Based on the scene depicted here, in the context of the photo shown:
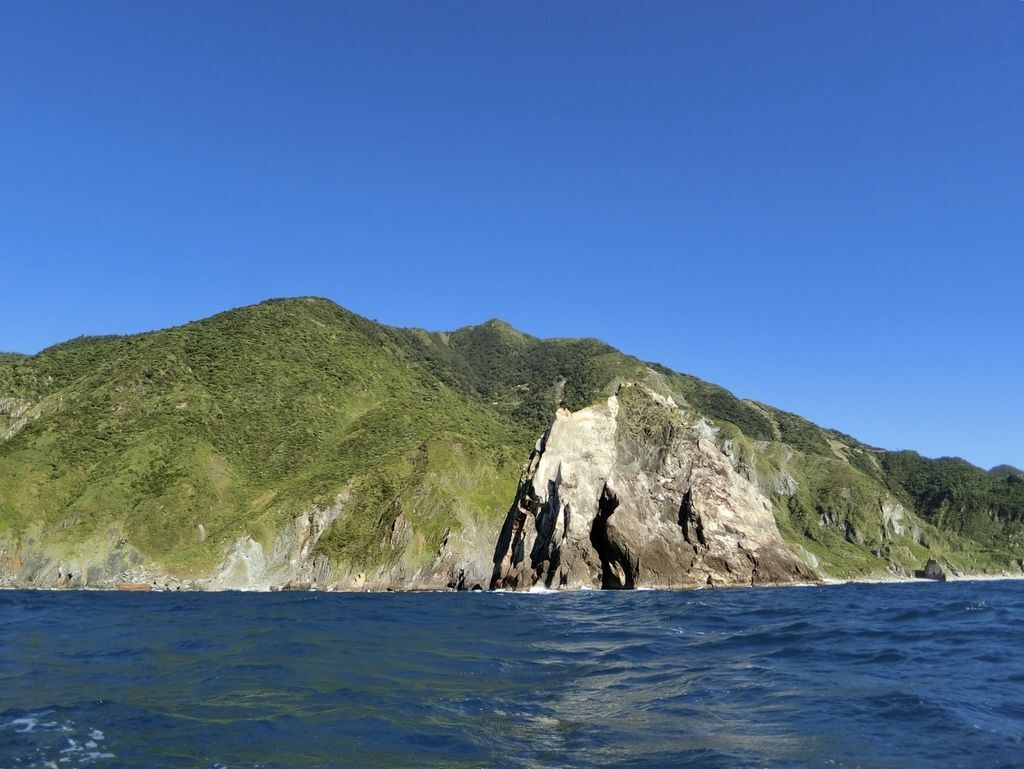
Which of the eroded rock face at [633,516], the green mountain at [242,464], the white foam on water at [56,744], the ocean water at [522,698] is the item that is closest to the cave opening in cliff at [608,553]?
the eroded rock face at [633,516]

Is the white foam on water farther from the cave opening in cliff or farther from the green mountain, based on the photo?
the green mountain

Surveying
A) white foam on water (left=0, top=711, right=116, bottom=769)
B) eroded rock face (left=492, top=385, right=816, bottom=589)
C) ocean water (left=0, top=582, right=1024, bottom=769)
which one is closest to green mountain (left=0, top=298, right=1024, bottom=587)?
eroded rock face (left=492, top=385, right=816, bottom=589)

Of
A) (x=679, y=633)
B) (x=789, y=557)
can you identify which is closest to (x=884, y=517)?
(x=789, y=557)

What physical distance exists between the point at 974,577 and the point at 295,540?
18410 centimetres

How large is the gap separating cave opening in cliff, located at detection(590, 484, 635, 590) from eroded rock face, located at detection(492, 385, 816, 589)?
0.39ft

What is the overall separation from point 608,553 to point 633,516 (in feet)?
19.0

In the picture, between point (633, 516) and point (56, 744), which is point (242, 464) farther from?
point (56, 744)

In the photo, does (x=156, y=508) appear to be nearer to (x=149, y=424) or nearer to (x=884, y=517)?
(x=149, y=424)

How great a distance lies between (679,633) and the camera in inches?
971

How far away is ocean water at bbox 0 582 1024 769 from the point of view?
397 inches

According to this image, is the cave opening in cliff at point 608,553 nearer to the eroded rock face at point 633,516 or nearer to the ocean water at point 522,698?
the eroded rock face at point 633,516

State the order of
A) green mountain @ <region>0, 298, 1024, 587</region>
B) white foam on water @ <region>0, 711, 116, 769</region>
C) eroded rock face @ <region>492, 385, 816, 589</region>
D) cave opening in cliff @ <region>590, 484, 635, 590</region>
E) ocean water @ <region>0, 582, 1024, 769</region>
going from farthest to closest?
green mountain @ <region>0, 298, 1024, 587</region> < eroded rock face @ <region>492, 385, 816, 589</region> < cave opening in cliff @ <region>590, 484, 635, 590</region> < ocean water @ <region>0, 582, 1024, 769</region> < white foam on water @ <region>0, 711, 116, 769</region>

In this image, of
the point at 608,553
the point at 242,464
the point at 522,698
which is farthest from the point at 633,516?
the point at 522,698

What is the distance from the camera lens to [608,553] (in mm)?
81438
